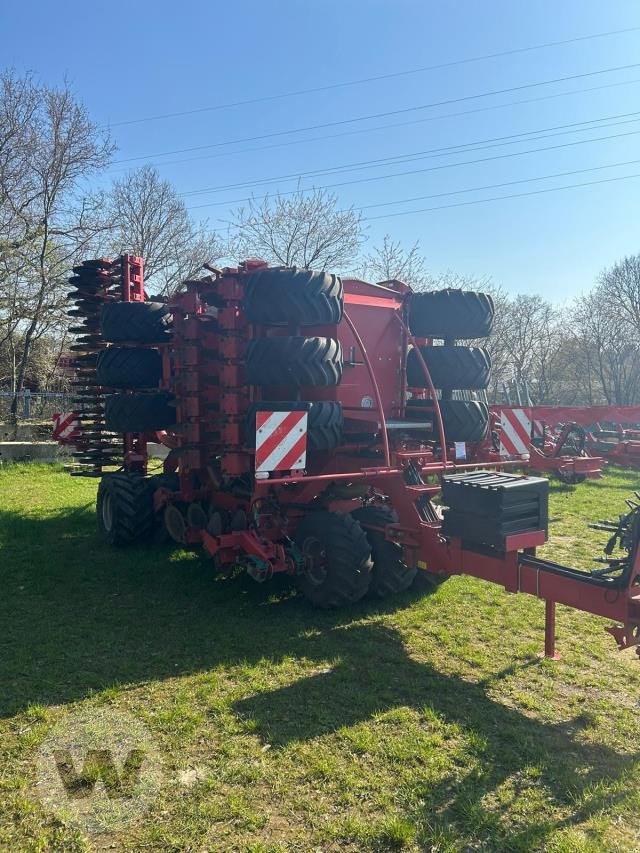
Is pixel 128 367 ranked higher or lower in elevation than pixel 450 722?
higher

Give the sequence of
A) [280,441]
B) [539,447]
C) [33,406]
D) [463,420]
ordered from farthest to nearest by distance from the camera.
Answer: [33,406] → [539,447] → [463,420] → [280,441]

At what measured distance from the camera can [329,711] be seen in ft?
12.0

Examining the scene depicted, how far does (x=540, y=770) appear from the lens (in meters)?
3.08

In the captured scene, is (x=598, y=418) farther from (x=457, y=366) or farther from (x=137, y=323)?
(x=137, y=323)

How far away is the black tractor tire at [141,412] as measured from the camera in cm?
715

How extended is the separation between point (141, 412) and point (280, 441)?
9.37ft

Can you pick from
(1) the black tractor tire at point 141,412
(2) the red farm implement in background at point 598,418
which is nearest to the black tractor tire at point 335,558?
(1) the black tractor tire at point 141,412

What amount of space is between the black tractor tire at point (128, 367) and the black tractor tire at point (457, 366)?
127 inches

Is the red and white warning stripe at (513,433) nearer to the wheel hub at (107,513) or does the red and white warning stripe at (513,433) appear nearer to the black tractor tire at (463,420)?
the black tractor tire at (463,420)

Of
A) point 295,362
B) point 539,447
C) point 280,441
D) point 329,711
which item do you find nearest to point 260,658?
point 329,711

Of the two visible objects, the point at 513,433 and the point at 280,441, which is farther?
the point at 513,433

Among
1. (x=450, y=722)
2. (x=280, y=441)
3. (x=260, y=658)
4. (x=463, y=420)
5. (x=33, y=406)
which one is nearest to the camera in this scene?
(x=450, y=722)

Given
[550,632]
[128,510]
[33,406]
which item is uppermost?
[33,406]

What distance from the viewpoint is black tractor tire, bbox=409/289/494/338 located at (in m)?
6.02
